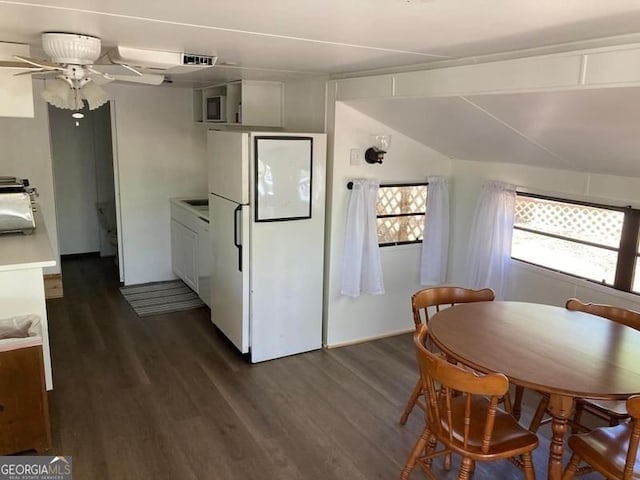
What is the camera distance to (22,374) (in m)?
2.57

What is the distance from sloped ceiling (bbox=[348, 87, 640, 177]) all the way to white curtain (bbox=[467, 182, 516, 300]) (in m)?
0.26

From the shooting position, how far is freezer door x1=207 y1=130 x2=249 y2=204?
11.7 ft

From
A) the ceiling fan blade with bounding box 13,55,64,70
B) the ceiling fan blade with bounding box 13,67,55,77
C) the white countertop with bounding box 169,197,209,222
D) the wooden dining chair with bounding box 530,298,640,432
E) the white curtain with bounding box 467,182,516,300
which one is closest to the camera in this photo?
the ceiling fan blade with bounding box 13,55,64,70

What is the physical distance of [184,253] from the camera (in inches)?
208

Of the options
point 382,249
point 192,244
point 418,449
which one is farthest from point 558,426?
point 192,244

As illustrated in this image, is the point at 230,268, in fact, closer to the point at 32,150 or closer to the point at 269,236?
the point at 269,236

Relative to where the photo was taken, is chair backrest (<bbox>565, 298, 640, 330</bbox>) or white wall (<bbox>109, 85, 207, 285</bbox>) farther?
white wall (<bbox>109, 85, 207, 285</bbox>)

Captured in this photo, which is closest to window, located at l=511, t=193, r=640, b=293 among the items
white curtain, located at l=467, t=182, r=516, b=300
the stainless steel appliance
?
white curtain, located at l=467, t=182, r=516, b=300

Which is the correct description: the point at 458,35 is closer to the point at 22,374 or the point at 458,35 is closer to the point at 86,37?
the point at 86,37

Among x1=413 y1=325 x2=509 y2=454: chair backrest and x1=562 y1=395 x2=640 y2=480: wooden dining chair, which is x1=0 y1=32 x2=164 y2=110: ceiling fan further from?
x1=562 y1=395 x2=640 y2=480: wooden dining chair

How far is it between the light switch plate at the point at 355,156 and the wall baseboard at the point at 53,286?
126 inches

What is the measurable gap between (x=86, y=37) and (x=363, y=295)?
104 inches

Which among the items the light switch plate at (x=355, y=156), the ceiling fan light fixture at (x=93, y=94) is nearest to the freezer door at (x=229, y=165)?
the light switch plate at (x=355, y=156)

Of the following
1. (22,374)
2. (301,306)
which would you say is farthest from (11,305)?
(301,306)
